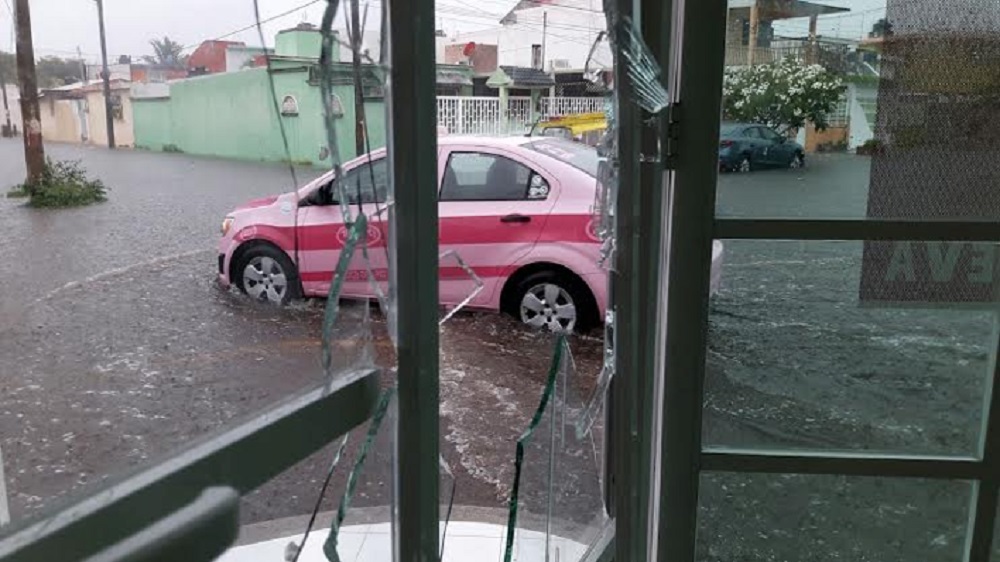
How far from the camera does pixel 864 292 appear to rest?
53.6 inches

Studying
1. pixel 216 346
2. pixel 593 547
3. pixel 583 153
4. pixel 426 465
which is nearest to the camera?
pixel 216 346

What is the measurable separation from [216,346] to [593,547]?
914 mm

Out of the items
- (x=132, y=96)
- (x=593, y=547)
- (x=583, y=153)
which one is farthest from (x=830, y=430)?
(x=132, y=96)

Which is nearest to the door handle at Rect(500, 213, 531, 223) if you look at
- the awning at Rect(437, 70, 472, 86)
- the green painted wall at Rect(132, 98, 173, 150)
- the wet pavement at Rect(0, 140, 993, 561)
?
the wet pavement at Rect(0, 140, 993, 561)

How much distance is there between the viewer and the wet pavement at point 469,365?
0.50 meters

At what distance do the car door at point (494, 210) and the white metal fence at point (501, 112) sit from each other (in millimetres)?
73

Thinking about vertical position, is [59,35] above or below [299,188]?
above

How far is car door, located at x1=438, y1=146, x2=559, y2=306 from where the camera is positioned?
4.80ft

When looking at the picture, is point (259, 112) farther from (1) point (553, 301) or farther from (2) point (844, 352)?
(1) point (553, 301)

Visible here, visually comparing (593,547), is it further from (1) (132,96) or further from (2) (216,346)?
(1) (132,96)

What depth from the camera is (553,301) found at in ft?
7.58

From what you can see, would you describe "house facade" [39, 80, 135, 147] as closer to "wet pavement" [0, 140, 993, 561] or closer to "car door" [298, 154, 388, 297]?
"wet pavement" [0, 140, 993, 561]

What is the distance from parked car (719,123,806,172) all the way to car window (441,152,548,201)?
431 mm

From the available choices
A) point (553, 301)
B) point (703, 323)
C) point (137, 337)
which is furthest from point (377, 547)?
point (553, 301)
